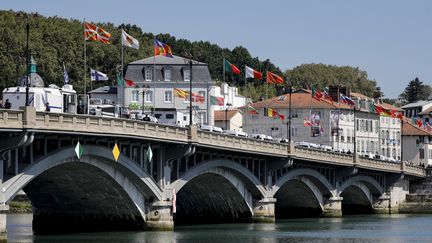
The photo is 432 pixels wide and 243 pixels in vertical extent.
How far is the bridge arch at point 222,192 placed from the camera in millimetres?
105688

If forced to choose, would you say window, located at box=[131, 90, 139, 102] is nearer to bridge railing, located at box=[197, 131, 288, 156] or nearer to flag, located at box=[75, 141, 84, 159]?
bridge railing, located at box=[197, 131, 288, 156]

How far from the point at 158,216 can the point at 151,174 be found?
3.42 m

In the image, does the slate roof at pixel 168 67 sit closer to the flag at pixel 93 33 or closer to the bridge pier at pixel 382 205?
the bridge pier at pixel 382 205

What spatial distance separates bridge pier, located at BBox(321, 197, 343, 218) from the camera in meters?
132

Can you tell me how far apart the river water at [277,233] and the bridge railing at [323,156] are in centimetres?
623

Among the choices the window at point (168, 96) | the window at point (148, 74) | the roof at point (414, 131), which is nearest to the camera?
the window at point (148, 74)

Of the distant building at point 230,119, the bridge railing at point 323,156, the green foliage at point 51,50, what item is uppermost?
the green foliage at point 51,50

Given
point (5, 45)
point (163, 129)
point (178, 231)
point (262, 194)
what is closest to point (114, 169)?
point (163, 129)

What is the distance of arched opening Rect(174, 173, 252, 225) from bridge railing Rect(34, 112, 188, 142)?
17357 mm

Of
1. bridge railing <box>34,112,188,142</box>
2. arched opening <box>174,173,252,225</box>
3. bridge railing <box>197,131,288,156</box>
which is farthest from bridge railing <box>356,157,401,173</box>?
bridge railing <box>34,112,188,142</box>

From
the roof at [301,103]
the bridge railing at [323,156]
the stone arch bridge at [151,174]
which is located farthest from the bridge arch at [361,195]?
the roof at [301,103]

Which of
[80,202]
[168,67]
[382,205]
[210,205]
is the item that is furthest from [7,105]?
[168,67]

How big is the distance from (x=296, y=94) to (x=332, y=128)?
8.56 m

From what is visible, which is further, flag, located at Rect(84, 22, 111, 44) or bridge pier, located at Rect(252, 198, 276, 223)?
bridge pier, located at Rect(252, 198, 276, 223)
